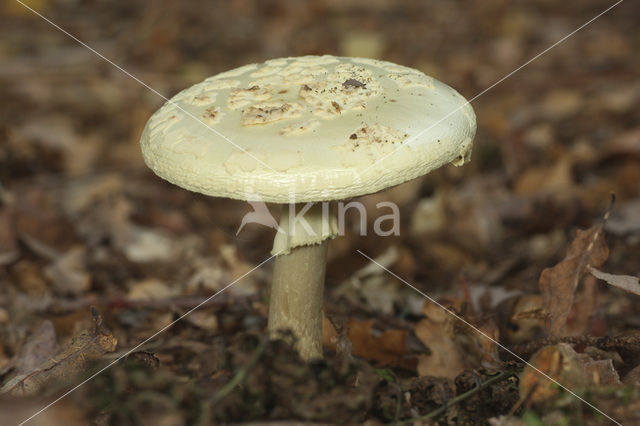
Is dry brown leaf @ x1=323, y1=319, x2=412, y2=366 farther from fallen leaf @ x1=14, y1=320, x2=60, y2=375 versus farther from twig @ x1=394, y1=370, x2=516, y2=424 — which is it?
fallen leaf @ x1=14, y1=320, x2=60, y2=375

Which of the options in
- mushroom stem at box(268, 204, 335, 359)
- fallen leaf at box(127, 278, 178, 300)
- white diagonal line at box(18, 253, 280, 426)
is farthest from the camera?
fallen leaf at box(127, 278, 178, 300)

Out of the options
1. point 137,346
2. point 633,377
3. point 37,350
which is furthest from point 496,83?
point 37,350

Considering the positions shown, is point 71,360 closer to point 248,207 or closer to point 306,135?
point 306,135

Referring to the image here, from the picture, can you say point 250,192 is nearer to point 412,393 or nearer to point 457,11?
point 412,393

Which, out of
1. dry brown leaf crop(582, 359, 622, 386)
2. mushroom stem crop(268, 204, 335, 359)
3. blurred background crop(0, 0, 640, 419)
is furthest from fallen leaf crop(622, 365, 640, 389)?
mushroom stem crop(268, 204, 335, 359)

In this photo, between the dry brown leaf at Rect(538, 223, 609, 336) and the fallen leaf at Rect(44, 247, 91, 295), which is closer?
the dry brown leaf at Rect(538, 223, 609, 336)

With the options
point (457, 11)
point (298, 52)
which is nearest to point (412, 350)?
point (298, 52)
